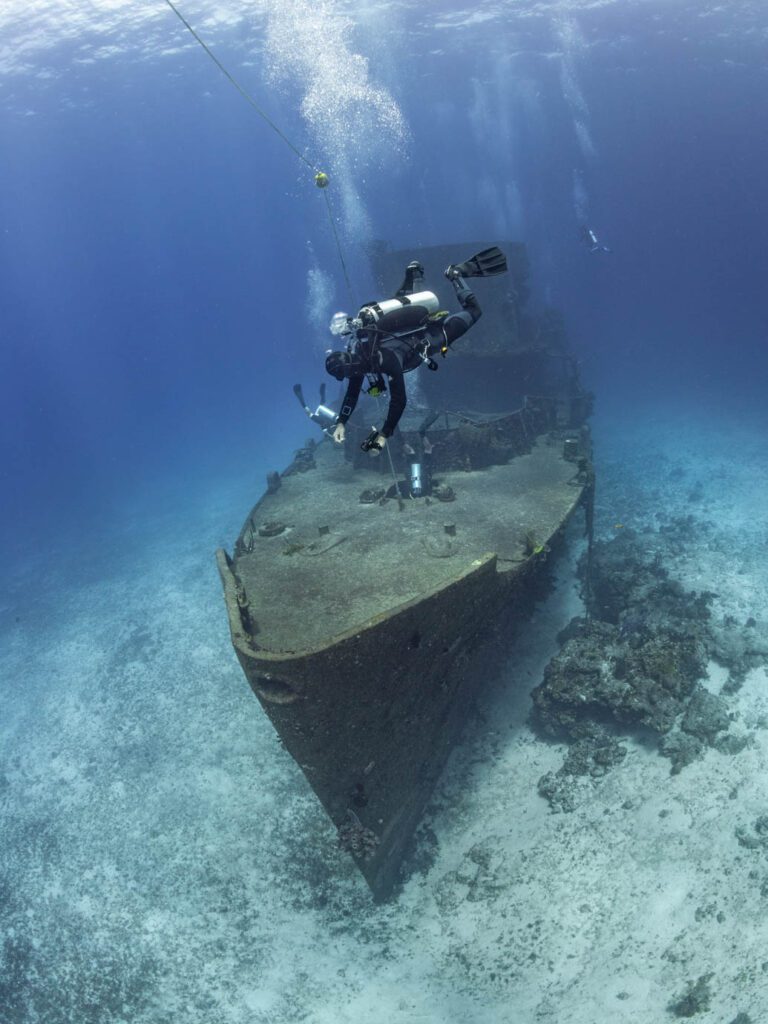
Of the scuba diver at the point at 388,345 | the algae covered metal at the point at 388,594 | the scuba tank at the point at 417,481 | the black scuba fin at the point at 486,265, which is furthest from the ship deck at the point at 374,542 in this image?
the black scuba fin at the point at 486,265

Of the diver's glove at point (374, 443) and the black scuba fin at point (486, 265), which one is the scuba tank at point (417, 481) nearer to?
the black scuba fin at point (486, 265)

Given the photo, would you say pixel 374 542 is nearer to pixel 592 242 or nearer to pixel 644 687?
pixel 644 687

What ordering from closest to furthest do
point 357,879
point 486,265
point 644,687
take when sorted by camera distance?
point 486,265 → point 357,879 → point 644,687

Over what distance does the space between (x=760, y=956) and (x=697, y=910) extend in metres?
0.62

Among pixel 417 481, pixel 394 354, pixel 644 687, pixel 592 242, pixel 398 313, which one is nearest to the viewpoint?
pixel 394 354

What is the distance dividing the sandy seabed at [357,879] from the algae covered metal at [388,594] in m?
0.98

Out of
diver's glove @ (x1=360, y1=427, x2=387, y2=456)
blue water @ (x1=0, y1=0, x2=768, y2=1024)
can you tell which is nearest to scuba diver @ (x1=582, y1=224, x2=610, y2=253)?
blue water @ (x1=0, y1=0, x2=768, y2=1024)

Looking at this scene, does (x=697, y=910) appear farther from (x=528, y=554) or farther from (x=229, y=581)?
(x=229, y=581)

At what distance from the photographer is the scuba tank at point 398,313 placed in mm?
4965

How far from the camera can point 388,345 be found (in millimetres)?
5086

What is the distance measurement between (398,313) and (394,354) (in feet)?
1.49

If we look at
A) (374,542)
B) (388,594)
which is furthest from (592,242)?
(388,594)

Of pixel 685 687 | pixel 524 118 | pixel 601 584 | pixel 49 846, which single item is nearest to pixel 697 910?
pixel 685 687

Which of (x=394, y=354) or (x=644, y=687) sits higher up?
(x=394, y=354)
